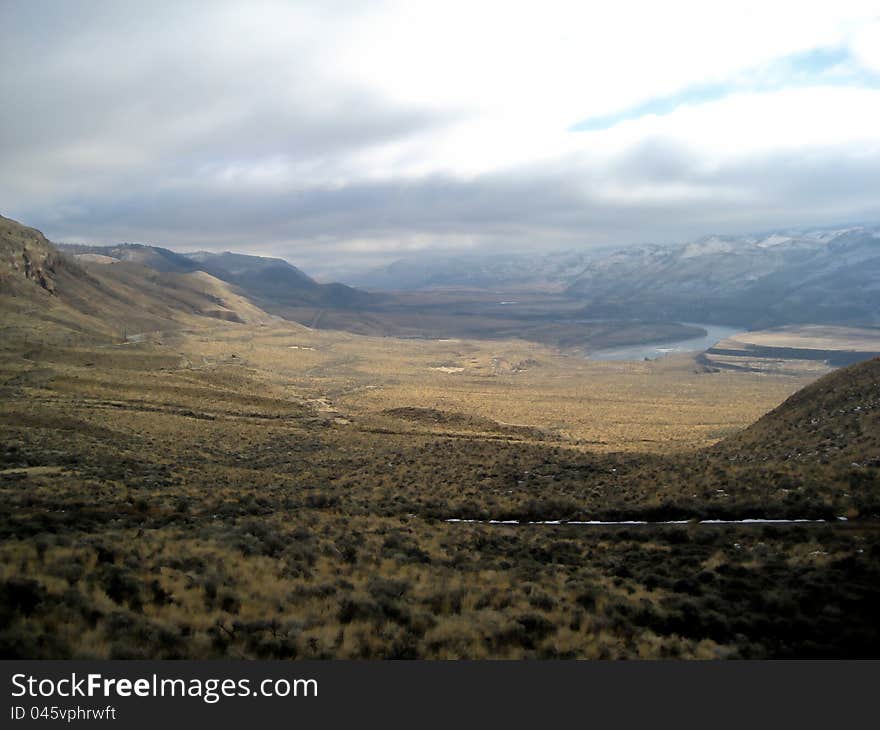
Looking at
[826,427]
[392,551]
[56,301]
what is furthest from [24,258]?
[826,427]

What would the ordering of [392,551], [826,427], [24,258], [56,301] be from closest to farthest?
[392,551], [826,427], [56,301], [24,258]

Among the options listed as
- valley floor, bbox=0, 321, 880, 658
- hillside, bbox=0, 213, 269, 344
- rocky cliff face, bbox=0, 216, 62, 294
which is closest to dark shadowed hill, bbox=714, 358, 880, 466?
valley floor, bbox=0, 321, 880, 658

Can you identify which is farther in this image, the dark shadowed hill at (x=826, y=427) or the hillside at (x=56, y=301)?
the hillside at (x=56, y=301)

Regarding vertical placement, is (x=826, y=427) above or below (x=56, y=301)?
below

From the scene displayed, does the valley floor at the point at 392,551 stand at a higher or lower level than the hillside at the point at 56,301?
lower

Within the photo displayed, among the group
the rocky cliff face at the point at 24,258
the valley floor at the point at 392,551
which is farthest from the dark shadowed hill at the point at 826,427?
the rocky cliff face at the point at 24,258

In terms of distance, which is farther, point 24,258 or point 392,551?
point 24,258

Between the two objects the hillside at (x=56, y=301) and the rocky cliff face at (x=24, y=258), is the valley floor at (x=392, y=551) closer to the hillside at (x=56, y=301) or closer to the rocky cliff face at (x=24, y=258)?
the hillside at (x=56, y=301)

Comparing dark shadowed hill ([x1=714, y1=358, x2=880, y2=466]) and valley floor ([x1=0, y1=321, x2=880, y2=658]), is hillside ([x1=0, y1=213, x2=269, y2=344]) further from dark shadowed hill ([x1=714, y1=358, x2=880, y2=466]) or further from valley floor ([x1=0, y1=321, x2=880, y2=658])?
dark shadowed hill ([x1=714, y1=358, x2=880, y2=466])

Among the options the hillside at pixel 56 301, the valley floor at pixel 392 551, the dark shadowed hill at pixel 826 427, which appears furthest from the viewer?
the hillside at pixel 56 301

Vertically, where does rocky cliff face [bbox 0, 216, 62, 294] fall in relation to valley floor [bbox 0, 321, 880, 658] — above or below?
above

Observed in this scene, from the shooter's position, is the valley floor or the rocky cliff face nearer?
the valley floor

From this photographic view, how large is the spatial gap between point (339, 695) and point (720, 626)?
7393 millimetres

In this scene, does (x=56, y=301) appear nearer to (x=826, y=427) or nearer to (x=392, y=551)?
(x=392, y=551)
